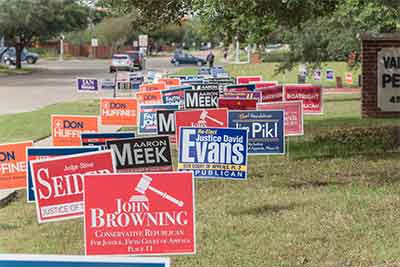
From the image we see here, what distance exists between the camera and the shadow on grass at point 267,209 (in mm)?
9430

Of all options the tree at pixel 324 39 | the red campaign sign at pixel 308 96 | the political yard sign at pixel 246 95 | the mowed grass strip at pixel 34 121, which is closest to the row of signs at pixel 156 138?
the political yard sign at pixel 246 95

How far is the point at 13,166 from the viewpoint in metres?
9.50

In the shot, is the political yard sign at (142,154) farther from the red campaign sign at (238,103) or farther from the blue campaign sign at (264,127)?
the red campaign sign at (238,103)

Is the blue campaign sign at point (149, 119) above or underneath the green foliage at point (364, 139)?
above

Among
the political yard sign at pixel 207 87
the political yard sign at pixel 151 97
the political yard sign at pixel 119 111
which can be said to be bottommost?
the political yard sign at pixel 119 111

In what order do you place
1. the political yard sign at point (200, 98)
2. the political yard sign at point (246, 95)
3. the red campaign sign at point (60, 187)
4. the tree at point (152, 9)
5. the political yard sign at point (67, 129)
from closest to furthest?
1. the red campaign sign at point (60, 187)
2. the political yard sign at point (67, 129)
3. the tree at point (152, 9)
4. the political yard sign at point (246, 95)
5. the political yard sign at point (200, 98)

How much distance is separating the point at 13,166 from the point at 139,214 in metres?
4.26

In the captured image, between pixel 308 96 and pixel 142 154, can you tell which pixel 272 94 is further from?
pixel 142 154

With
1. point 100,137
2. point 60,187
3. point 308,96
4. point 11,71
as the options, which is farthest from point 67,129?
point 11,71

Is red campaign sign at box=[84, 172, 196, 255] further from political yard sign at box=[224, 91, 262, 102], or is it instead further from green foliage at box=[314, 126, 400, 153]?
political yard sign at box=[224, 91, 262, 102]

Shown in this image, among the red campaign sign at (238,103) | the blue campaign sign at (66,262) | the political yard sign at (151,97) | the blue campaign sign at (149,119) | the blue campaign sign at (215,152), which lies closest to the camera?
the blue campaign sign at (66,262)

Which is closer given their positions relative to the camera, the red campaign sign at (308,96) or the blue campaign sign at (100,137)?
the blue campaign sign at (100,137)

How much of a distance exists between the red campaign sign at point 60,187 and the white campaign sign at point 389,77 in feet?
45.3

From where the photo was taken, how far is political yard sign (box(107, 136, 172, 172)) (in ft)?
27.5
